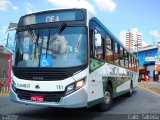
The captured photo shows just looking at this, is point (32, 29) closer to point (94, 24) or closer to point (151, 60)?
point (94, 24)

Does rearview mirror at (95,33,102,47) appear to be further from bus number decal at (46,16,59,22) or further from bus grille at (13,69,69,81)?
bus grille at (13,69,69,81)

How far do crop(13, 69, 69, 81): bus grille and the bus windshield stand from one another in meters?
0.17

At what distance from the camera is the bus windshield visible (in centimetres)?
788

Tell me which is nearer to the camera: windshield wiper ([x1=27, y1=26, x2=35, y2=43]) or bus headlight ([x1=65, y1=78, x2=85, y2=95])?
bus headlight ([x1=65, y1=78, x2=85, y2=95])

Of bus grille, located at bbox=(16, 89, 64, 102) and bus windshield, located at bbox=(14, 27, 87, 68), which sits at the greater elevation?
bus windshield, located at bbox=(14, 27, 87, 68)

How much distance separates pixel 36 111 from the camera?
397 inches

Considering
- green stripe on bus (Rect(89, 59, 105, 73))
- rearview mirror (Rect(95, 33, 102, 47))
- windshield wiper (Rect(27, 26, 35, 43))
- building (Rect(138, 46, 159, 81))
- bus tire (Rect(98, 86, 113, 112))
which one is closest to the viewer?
green stripe on bus (Rect(89, 59, 105, 73))

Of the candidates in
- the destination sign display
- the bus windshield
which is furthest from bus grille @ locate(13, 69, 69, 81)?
the destination sign display

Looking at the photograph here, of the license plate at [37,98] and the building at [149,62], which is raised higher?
the building at [149,62]

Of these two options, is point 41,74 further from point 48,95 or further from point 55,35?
point 55,35

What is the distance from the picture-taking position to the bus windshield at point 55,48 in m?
7.88

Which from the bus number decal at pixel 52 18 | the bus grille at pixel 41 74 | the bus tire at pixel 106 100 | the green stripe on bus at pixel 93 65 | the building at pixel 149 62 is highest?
the building at pixel 149 62

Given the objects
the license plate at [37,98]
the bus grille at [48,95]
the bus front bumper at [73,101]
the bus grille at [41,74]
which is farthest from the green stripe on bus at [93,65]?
the license plate at [37,98]

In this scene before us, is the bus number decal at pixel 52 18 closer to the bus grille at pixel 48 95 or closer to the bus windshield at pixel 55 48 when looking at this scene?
the bus windshield at pixel 55 48
